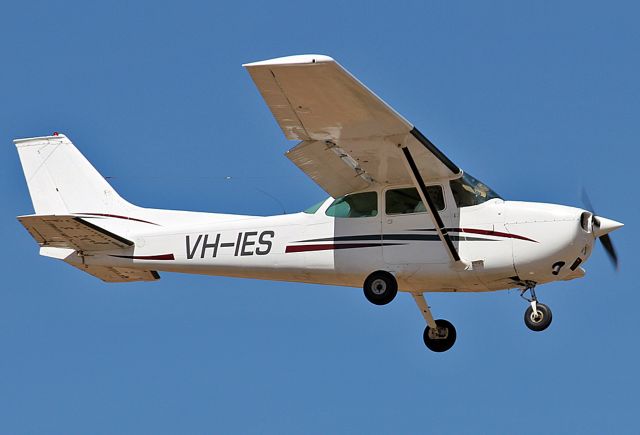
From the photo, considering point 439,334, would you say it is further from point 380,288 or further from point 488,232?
point 488,232

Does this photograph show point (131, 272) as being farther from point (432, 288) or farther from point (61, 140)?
point (432, 288)

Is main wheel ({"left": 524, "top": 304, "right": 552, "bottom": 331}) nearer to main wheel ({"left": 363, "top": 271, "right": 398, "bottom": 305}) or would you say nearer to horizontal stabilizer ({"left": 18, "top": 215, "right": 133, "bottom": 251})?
main wheel ({"left": 363, "top": 271, "right": 398, "bottom": 305})

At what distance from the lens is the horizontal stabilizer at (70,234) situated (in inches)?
725

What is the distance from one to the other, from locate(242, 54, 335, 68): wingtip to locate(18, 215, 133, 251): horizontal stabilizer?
418 cm

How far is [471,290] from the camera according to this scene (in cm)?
1806

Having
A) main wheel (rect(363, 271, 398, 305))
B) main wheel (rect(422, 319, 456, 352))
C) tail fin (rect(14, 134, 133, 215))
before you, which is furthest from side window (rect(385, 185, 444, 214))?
tail fin (rect(14, 134, 133, 215))

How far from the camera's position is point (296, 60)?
15.8m

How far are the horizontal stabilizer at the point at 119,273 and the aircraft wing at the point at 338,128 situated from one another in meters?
3.09

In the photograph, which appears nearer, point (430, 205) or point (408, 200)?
point (430, 205)

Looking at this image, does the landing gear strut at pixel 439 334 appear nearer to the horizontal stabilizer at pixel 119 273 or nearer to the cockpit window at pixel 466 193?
the cockpit window at pixel 466 193

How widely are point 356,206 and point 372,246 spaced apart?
0.67 meters

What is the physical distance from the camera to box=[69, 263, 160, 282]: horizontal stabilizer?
19.6m

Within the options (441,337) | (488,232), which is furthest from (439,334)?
(488,232)

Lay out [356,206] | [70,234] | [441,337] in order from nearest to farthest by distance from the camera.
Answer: [356,206] < [70,234] < [441,337]
